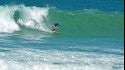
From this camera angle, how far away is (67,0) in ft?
144

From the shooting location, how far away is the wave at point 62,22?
25156 mm

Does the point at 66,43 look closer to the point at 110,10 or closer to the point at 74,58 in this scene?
the point at 74,58

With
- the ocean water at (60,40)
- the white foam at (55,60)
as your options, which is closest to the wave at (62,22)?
the ocean water at (60,40)

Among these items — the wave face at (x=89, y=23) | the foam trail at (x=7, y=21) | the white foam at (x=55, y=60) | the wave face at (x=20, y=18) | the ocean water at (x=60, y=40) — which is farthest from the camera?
the wave face at (x=20, y=18)

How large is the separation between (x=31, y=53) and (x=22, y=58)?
3.32 feet

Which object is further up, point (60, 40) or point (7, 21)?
point (7, 21)

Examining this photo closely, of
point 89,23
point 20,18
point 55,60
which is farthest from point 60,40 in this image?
point 89,23

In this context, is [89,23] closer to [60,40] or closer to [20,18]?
[20,18]

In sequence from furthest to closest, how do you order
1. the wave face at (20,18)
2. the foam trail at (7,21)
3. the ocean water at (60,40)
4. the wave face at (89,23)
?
the wave face at (20,18) → the foam trail at (7,21) → the wave face at (89,23) → the ocean water at (60,40)

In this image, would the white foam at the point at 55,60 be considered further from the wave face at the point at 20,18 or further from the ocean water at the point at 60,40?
the wave face at the point at 20,18

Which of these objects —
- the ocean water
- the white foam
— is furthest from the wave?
the white foam

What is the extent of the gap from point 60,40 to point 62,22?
7.27 meters

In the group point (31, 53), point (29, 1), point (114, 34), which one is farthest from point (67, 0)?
point (31, 53)

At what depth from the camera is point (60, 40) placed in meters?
21.0
